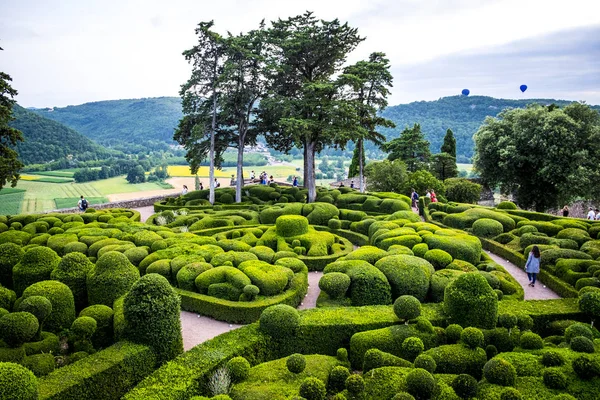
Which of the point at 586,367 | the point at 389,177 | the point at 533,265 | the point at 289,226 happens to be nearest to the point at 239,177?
the point at 389,177

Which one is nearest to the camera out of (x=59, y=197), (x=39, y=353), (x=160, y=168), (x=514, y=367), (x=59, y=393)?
(x=59, y=393)

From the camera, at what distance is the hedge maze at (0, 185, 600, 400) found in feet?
25.8

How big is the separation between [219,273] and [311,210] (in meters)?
10.2

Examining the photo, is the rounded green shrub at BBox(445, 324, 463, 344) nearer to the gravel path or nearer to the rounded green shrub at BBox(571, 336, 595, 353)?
the rounded green shrub at BBox(571, 336, 595, 353)

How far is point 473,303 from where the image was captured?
32.9 feet

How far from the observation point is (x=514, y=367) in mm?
8242

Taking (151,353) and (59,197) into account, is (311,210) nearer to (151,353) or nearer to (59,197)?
(151,353)

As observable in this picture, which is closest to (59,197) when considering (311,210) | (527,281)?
(311,210)

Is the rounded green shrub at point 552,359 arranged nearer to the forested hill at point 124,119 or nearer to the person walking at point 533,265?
the person walking at point 533,265

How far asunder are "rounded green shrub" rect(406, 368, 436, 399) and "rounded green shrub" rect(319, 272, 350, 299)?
5.23 metres

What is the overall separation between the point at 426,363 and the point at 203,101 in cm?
2900

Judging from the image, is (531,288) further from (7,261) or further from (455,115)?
(455,115)

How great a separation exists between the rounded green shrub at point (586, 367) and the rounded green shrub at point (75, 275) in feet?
41.7

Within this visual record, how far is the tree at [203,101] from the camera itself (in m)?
30.2
